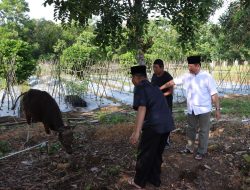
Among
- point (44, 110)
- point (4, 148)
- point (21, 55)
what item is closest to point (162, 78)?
point (44, 110)

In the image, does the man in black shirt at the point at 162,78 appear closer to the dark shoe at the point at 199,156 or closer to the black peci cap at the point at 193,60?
the black peci cap at the point at 193,60

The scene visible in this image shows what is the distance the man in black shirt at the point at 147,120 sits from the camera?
4.55 meters

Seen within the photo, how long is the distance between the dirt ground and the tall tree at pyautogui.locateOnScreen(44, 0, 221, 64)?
77.6 inches

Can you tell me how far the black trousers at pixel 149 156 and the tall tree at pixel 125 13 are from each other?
1561mm

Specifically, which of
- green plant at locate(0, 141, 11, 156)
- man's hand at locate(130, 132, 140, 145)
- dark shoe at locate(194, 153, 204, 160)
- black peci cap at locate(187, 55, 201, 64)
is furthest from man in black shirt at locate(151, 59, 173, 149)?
green plant at locate(0, 141, 11, 156)

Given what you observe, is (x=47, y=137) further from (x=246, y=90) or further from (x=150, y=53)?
(x=150, y=53)

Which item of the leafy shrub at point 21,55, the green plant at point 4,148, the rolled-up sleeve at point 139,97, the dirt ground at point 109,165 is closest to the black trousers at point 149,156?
the dirt ground at point 109,165

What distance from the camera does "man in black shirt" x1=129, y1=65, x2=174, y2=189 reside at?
4551 millimetres

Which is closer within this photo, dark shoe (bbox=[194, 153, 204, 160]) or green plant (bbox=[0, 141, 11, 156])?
Answer: dark shoe (bbox=[194, 153, 204, 160])

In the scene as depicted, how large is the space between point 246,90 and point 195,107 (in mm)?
14465

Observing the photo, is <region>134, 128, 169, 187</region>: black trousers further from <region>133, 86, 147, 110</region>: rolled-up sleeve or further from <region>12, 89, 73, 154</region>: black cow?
<region>12, 89, 73, 154</region>: black cow

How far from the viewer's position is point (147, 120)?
4.71 m

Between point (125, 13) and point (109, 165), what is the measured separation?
2412mm

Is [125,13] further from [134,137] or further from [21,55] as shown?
[21,55]
